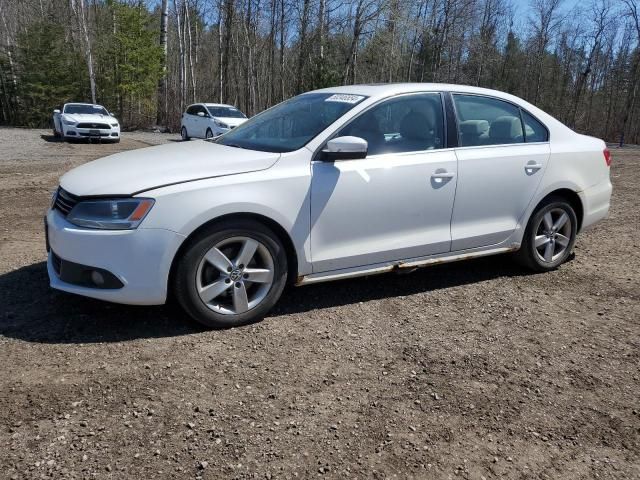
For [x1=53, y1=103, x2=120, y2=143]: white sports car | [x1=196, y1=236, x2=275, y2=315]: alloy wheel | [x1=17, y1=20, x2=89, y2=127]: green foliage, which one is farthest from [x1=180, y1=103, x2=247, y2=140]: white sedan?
[x1=17, y1=20, x2=89, y2=127]: green foliage

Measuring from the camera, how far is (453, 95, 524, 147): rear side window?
424 cm

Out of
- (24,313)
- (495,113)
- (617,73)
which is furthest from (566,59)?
(24,313)

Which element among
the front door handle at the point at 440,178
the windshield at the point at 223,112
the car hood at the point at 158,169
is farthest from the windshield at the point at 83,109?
the front door handle at the point at 440,178

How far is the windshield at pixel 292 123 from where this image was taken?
3.78 m

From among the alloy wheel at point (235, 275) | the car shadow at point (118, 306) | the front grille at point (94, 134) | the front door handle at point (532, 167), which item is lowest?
the car shadow at point (118, 306)

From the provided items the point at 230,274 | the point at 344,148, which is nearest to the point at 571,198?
the point at 344,148

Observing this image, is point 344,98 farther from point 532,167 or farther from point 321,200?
point 532,167

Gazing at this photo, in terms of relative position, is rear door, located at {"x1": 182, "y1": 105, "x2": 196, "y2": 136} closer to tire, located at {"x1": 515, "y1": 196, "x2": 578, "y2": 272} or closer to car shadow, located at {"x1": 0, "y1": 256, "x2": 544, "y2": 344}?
car shadow, located at {"x1": 0, "y1": 256, "x2": 544, "y2": 344}

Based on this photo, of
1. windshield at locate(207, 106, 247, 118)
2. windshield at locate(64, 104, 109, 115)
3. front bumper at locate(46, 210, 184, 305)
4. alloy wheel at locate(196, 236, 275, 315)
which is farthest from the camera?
windshield at locate(207, 106, 247, 118)

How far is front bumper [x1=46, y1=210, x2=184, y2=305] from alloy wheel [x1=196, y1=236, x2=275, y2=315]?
9.5 inches

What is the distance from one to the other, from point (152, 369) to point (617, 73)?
49.4 m

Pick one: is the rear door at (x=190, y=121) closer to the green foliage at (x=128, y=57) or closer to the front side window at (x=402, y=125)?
the green foliage at (x=128, y=57)

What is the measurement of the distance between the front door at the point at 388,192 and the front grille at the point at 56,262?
65.6 inches

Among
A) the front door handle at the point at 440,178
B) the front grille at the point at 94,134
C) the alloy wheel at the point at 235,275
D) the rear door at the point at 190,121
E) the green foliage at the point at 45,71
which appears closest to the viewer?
the alloy wheel at the point at 235,275
